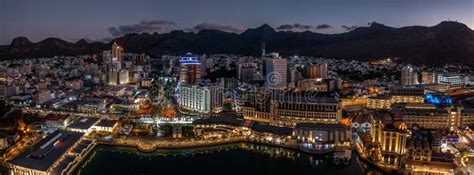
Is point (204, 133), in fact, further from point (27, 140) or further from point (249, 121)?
point (27, 140)

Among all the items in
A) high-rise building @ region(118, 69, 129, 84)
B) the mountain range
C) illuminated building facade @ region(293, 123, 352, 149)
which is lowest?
illuminated building facade @ region(293, 123, 352, 149)

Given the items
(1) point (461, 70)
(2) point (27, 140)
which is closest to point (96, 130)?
(2) point (27, 140)

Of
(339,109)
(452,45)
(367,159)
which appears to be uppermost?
(452,45)

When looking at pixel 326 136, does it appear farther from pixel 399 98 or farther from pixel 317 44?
A: pixel 317 44

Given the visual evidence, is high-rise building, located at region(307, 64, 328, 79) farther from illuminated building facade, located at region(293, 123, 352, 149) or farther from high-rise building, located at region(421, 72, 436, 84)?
illuminated building facade, located at region(293, 123, 352, 149)

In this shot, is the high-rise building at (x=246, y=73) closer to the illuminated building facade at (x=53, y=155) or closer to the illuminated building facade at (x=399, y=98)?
the illuminated building facade at (x=399, y=98)

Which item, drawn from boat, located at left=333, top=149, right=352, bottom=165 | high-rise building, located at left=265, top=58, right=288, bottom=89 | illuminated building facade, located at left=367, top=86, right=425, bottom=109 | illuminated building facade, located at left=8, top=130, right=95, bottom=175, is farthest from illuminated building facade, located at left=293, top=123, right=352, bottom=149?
high-rise building, located at left=265, top=58, right=288, bottom=89
